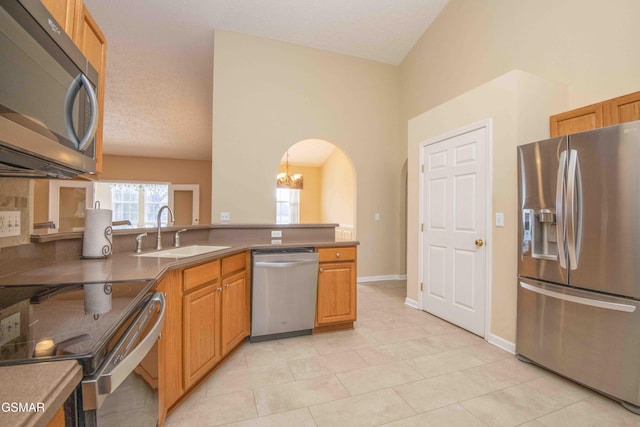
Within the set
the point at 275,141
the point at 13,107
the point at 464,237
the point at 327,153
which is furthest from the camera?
the point at 327,153

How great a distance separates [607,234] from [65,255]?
10.8ft

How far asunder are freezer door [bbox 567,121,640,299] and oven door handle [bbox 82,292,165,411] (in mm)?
2532

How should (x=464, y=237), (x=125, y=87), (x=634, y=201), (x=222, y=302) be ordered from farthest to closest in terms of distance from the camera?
(x=125, y=87) → (x=464, y=237) → (x=222, y=302) → (x=634, y=201)

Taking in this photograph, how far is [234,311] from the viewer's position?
232cm

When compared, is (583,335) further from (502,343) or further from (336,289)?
(336,289)

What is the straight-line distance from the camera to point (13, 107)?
0.79m

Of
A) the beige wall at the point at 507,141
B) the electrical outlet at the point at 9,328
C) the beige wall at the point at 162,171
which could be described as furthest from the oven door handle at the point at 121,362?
the beige wall at the point at 162,171

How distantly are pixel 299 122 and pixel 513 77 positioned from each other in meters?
2.89

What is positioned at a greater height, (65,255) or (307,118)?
(307,118)

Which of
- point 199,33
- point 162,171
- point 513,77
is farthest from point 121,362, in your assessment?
point 162,171

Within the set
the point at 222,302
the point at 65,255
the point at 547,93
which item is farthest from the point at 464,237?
the point at 65,255

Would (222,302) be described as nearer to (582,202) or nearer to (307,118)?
(582,202)

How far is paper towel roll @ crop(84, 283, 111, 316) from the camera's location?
0.86 metres

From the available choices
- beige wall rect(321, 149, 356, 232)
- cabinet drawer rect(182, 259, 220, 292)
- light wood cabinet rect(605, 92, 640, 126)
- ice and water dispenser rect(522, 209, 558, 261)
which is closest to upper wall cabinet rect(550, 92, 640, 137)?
light wood cabinet rect(605, 92, 640, 126)
